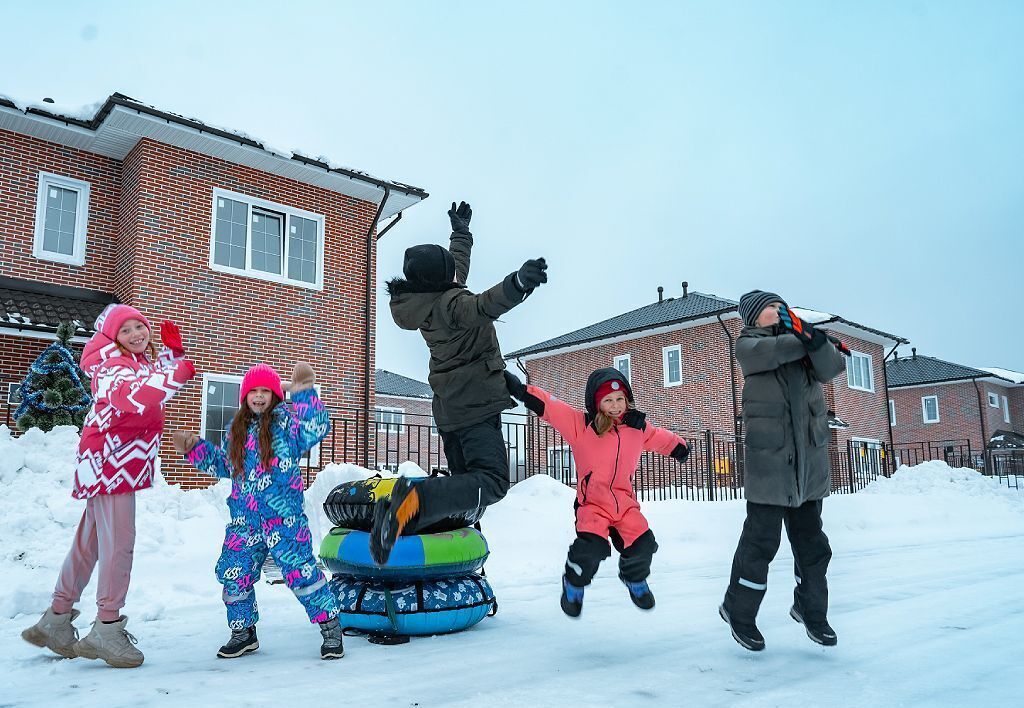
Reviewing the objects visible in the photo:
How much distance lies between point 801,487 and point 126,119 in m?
11.1

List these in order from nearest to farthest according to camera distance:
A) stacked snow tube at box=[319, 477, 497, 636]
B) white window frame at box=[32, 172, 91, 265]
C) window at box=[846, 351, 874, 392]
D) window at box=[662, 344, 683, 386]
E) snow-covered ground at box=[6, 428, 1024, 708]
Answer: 1. snow-covered ground at box=[6, 428, 1024, 708]
2. stacked snow tube at box=[319, 477, 497, 636]
3. white window frame at box=[32, 172, 91, 265]
4. window at box=[662, 344, 683, 386]
5. window at box=[846, 351, 874, 392]

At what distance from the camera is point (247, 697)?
8.51 ft

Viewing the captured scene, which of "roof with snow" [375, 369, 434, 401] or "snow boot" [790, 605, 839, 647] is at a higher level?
"roof with snow" [375, 369, 434, 401]

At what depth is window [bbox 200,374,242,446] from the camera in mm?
11117

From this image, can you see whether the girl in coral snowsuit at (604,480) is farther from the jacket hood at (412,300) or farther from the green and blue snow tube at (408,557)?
the green and blue snow tube at (408,557)

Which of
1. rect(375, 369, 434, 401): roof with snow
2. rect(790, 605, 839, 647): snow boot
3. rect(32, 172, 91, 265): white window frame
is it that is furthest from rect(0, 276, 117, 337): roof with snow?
rect(375, 369, 434, 401): roof with snow

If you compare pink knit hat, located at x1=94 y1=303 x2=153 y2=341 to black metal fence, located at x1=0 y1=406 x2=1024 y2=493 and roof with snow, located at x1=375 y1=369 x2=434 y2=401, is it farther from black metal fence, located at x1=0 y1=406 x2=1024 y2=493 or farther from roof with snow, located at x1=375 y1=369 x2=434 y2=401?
roof with snow, located at x1=375 y1=369 x2=434 y2=401

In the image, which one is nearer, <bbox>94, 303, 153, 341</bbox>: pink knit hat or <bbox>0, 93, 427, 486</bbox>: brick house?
<bbox>94, 303, 153, 341</bbox>: pink knit hat

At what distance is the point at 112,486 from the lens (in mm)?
3229

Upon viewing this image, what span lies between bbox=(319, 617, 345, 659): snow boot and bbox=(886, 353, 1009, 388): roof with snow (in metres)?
37.2

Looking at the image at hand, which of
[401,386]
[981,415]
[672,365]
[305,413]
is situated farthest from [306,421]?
[981,415]

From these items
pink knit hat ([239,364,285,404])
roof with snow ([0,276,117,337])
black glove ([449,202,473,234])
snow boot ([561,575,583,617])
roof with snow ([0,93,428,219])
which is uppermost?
roof with snow ([0,93,428,219])

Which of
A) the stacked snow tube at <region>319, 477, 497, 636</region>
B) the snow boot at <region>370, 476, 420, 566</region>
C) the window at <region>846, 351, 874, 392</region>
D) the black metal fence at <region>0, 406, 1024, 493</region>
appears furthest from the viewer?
the window at <region>846, 351, 874, 392</region>

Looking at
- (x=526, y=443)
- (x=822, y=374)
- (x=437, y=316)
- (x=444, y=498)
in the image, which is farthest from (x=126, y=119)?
(x=822, y=374)
